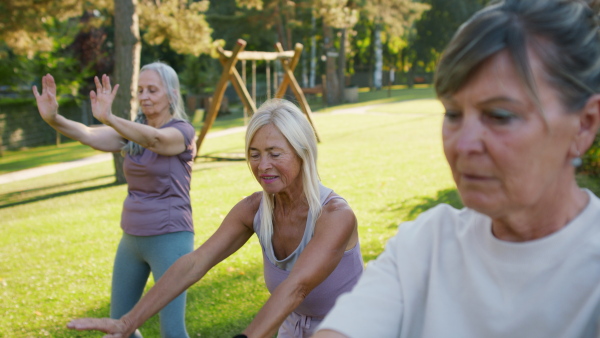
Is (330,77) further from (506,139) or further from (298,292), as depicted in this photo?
(506,139)

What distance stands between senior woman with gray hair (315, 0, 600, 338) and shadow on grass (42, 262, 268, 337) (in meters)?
3.74

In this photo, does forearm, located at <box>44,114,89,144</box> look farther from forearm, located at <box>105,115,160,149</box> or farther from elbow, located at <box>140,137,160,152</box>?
elbow, located at <box>140,137,160,152</box>

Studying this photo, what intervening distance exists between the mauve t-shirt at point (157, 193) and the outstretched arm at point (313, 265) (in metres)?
1.48

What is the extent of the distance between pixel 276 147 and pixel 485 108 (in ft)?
5.85

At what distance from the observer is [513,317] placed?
116 centimetres

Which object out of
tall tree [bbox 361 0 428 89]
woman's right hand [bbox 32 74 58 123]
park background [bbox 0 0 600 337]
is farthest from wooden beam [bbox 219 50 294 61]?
tall tree [bbox 361 0 428 89]

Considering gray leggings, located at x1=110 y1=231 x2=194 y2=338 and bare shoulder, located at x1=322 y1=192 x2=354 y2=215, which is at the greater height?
bare shoulder, located at x1=322 y1=192 x2=354 y2=215

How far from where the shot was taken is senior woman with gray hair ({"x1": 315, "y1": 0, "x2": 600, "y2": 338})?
108cm

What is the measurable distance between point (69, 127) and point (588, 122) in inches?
144

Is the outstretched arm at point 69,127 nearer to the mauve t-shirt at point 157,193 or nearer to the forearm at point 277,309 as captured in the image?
the mauve t-shirt at point 157,193

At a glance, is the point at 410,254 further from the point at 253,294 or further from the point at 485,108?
the point at 253,294

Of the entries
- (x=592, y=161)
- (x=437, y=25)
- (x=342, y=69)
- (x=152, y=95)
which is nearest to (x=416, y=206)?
(x=592, y=161)

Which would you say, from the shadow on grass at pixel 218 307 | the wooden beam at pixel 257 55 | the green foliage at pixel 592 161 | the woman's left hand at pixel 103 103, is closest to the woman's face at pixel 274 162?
the woman's left hand at pixel 103 103

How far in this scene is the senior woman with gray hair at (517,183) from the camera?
108 centimetres
